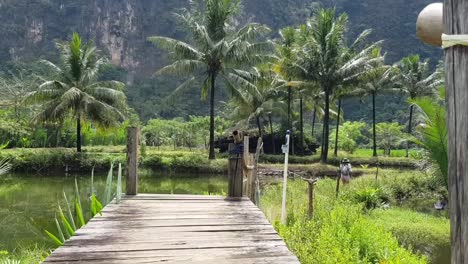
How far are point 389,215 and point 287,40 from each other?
734 inches

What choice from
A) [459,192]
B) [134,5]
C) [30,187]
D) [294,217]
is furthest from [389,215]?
[134,5]

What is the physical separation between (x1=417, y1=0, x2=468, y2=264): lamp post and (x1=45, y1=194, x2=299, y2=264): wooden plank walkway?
5.79ft

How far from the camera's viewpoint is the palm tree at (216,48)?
2119 cm

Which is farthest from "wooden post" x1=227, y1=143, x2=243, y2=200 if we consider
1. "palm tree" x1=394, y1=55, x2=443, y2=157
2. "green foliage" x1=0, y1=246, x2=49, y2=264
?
"palm tree" x1=394, y1=55, x2=443, y2=157

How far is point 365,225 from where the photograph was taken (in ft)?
19.7

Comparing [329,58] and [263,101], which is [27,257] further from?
[263,101]

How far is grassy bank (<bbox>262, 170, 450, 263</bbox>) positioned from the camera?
4.89 metres

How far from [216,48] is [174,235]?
18.4 meters

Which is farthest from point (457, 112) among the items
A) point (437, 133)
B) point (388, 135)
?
point (388, 135)

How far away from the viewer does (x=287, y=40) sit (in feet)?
89.7

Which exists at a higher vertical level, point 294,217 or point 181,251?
point 181,251

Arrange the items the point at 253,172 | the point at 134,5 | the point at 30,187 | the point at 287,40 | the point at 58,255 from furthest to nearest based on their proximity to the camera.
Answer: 1. the point at 134,5
2. the point at 287,40
3. the point at 30,187
4. the point at 253,172
5. the point at 58,255

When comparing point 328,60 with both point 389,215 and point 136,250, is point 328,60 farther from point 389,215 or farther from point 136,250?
point 136,250

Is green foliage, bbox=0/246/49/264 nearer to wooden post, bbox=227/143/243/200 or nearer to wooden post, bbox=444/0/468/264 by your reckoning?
wooden post, bbox=227/143/243/200
